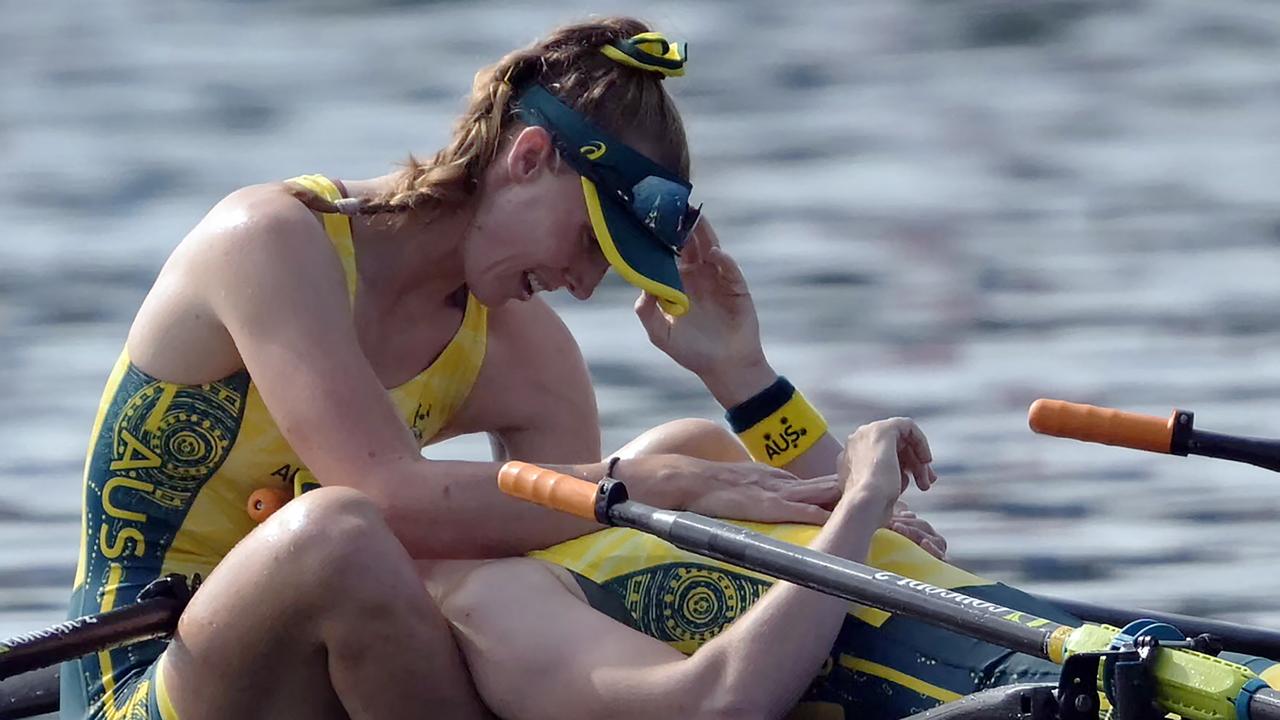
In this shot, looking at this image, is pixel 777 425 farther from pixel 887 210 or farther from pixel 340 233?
pixel 887 210

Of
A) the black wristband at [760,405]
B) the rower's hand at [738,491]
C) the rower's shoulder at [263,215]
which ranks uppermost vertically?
the rower's shoulder at [263,215]

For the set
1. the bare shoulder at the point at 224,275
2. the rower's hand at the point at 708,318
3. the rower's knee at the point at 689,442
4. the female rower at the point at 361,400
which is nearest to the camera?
the female rower at the point at 361,400

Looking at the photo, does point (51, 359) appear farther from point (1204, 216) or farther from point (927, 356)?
point (1204, 216)

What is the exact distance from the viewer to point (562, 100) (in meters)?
2.79

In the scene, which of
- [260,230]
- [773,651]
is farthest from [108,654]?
[773,651]

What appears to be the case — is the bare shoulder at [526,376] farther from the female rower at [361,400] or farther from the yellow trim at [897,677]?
the yellow trim at [897,677]

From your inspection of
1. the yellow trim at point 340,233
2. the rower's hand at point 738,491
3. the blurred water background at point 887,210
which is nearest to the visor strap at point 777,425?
the rower's hand at point 738,491

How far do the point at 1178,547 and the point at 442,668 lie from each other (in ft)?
7.62

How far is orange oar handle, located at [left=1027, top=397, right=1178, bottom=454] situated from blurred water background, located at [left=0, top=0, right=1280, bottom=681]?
5.49 ft

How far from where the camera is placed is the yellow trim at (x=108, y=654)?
2.79 meters

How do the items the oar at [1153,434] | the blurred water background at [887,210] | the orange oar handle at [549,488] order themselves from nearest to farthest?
the orange oar handle at [549,488], the oar at [1153,434], the blurred water background at [887,210]

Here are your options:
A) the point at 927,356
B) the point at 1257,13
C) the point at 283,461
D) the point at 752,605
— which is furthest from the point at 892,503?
the point at 1257,13

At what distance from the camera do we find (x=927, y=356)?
5.27m

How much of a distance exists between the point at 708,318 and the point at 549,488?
0.91 meters
